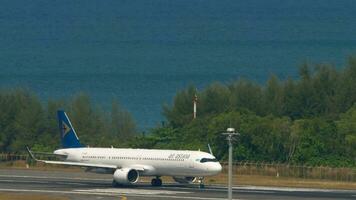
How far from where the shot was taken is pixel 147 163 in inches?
3898

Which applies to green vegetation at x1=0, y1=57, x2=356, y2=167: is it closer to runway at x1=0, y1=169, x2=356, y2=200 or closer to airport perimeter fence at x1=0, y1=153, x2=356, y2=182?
airport perimeter fence at x1=0, y1=153, x2=356, y2=182

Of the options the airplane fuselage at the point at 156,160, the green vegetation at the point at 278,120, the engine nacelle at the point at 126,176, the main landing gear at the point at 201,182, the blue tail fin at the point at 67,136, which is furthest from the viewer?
the green vegetation at the point at 278,120

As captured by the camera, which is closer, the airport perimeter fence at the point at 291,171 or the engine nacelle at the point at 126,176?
the engine nacelle at the point at 126,176

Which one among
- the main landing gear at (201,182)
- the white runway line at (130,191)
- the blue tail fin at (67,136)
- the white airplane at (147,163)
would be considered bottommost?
the white runway line at (130,191)

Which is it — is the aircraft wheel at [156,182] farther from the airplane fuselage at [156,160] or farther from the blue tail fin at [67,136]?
the blue tail fin at [67,136]

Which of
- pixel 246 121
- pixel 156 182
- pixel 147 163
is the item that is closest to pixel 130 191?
pixel 147 163

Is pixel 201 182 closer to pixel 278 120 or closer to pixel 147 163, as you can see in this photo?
pixel 147 163

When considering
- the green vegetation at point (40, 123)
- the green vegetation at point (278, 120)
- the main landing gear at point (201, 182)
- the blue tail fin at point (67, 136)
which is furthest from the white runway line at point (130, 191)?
the green vegetation at point (40, 123)

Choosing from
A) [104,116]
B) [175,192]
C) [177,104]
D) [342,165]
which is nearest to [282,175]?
[342,165]

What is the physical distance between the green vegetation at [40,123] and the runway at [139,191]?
34.4m

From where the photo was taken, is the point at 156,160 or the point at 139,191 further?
the point at 156,160

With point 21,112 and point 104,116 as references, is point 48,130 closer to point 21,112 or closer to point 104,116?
point 21,112

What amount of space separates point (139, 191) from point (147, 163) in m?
8.16

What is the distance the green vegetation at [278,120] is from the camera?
409 feet
